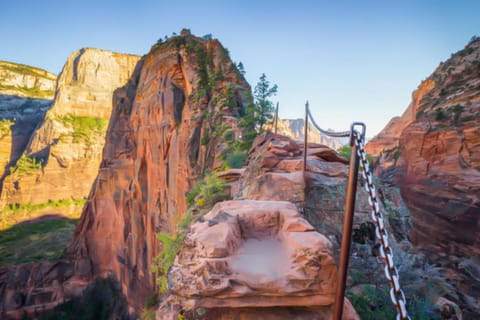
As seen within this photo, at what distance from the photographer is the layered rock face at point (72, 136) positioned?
1677 inches

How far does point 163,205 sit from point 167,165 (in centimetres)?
300

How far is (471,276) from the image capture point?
1063cm

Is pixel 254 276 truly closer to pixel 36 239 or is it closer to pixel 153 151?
pixel 153 151

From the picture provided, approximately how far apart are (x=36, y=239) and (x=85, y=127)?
27455mm

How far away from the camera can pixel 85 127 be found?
50.9 metres

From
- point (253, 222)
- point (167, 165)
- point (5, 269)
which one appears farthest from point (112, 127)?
point (253, 222)

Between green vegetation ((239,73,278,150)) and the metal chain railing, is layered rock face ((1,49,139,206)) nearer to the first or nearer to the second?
green vegetation ((239,73,278,150))

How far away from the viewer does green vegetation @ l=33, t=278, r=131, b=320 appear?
20136 mm

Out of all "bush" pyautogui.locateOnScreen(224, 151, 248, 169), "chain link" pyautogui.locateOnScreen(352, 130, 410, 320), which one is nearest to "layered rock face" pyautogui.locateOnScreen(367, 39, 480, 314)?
"bush" pyautogui.locateOnScreen(224, 151, 248, 169)

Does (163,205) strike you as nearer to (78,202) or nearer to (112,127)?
(112,127)

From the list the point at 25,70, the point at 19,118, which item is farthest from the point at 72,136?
the point at 25,70

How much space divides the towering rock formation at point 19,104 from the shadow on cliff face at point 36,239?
16.7 metres

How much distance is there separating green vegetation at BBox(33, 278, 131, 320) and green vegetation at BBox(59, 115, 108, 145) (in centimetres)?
3637

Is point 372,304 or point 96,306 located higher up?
point 372,304
